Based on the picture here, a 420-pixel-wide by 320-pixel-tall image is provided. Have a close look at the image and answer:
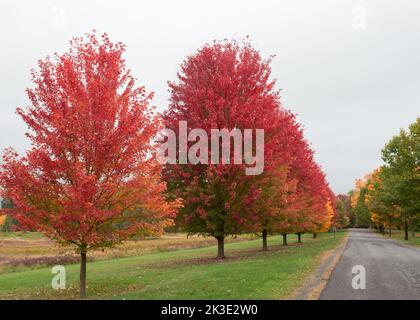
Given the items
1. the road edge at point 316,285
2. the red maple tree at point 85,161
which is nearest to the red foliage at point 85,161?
the red maple tree at point 85,161

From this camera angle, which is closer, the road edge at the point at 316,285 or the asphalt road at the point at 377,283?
the road edge at the point at 316,285

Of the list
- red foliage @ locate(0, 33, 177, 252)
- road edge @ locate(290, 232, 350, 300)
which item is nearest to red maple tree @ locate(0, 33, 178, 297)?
red foliage @ locate(0, 33, 177, 252)

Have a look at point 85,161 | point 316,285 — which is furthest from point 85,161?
point 316,285

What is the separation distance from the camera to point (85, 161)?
13.4 metres

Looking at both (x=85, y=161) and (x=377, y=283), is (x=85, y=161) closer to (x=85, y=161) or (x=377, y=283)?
(x=85, y=161)

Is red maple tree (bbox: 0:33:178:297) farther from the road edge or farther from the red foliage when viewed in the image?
the road edge

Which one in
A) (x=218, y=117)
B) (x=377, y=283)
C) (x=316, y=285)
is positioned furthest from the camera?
(x=218, y=117)

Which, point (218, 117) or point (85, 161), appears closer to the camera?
point (85, 161)

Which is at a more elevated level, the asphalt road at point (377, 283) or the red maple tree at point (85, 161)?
the red maple tree at point (85, 161)

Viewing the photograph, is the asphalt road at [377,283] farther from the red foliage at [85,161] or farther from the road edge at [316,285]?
A: the red foliage at [85,161]

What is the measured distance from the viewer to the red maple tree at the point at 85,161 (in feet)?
42.2

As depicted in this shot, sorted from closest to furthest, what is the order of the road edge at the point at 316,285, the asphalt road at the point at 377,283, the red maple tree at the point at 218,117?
the road edge at the point at 316,285
the asphalt road at the point at 377,283
the red maple tree at the point at 218,117

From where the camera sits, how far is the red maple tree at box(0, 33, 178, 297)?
1288 centimetres

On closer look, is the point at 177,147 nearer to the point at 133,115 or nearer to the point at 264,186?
the point at 264,186
